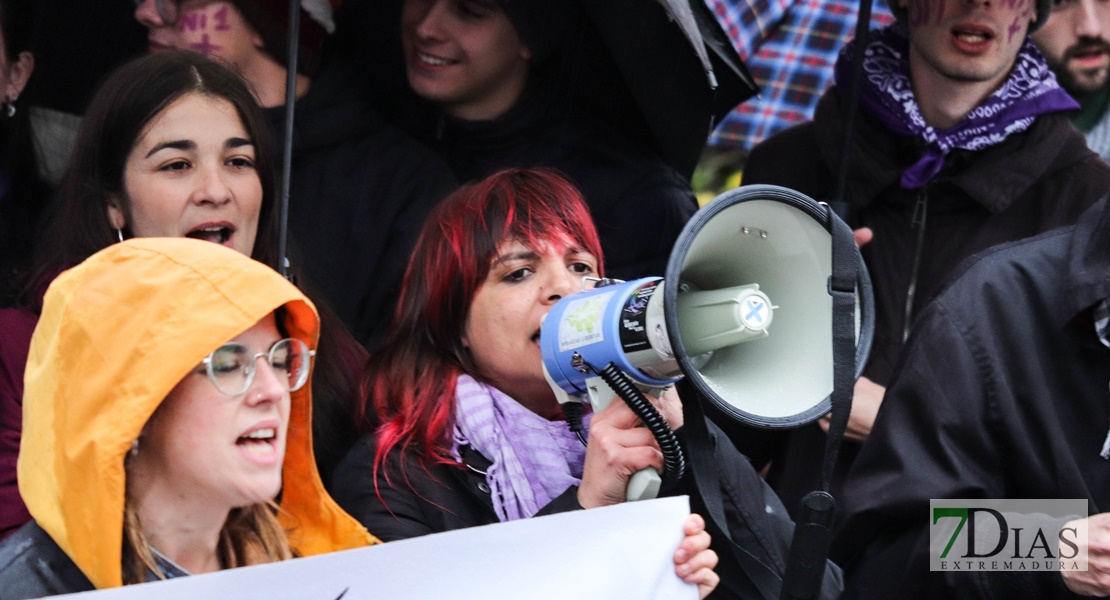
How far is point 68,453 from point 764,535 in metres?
1.15

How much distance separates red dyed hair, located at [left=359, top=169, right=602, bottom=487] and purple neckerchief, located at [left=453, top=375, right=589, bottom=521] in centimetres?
4

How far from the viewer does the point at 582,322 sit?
256cm

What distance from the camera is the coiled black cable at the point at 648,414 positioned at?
8.10ft

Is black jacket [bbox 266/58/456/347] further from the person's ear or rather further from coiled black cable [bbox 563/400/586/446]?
coiled black cable [bbox 563/400/586/446]

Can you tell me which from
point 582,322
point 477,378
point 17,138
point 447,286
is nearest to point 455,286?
point 447,286

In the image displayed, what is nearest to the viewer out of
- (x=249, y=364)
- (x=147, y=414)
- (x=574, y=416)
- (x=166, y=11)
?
(x=147, y=414)

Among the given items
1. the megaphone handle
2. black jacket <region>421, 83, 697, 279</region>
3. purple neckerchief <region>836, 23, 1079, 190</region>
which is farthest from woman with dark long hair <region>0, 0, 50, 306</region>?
purple neckerchief <region>836, 23, 1079, 190</region>

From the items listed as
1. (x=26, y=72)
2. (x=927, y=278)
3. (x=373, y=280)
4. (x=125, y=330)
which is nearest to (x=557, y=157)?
(x=373, y=280)

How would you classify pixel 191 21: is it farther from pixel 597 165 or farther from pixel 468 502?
pixel 468 502

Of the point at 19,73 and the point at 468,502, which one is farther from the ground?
the point at 19,73

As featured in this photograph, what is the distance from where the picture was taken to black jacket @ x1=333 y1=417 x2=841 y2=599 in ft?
8.81

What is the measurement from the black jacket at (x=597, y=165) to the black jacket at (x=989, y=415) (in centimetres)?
88

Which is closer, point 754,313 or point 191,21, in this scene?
point 754,313

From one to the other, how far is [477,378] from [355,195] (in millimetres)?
812
